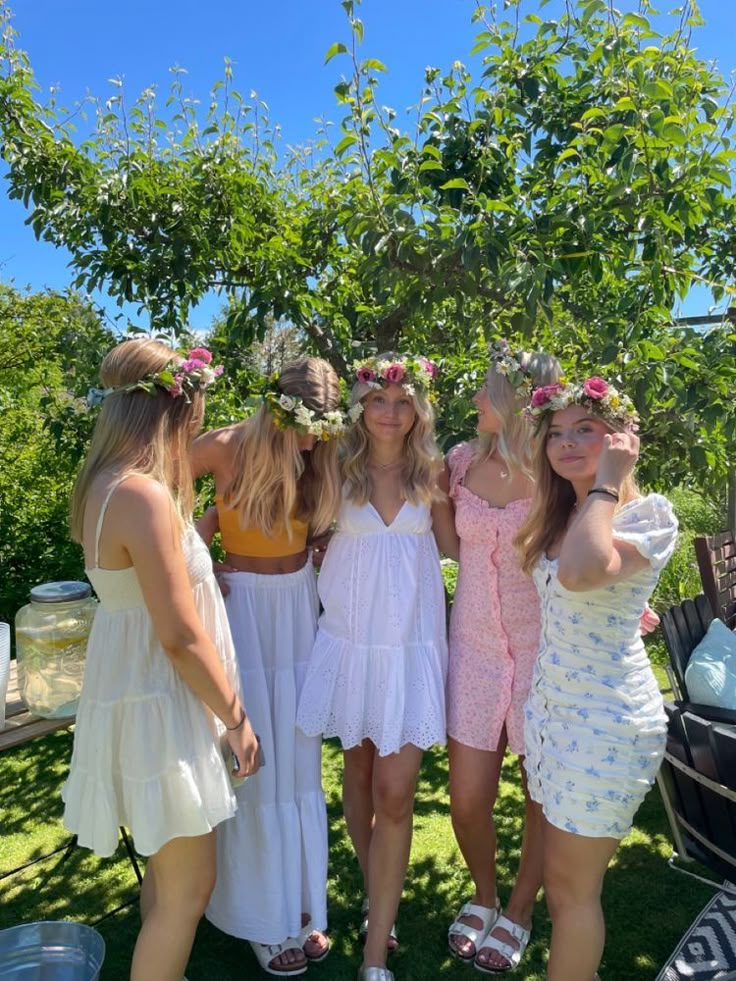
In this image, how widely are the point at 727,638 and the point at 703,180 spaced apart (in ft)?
6.18

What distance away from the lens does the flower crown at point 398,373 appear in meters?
2.42

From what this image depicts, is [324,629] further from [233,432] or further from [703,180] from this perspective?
[703,180]

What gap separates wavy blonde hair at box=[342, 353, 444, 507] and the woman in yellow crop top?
0.08 metres

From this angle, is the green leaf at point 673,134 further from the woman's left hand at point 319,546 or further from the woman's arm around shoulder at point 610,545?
the woman's left hand at point 319,546

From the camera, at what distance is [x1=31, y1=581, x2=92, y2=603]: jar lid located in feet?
7.32

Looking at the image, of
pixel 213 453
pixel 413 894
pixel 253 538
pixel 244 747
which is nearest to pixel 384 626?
pixel 253 538

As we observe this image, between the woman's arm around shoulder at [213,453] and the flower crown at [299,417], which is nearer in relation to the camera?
the flower crown at [299,417]

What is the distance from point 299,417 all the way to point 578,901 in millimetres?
1548

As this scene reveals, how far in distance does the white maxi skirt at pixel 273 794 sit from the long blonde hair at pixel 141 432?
2.02 ft

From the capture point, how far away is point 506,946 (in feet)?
8.11

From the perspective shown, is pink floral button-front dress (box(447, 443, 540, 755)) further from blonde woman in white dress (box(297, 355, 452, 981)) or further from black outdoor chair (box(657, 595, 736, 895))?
black outdoor chair (box(657, 595, 736, 895))

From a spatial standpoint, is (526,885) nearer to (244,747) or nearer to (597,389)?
(244,747)

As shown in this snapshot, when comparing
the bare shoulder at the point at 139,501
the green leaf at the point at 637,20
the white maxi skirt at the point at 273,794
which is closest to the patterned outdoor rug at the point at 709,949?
the white maxi skirt at the point at 273,794

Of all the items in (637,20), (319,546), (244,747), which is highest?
(637,20)
